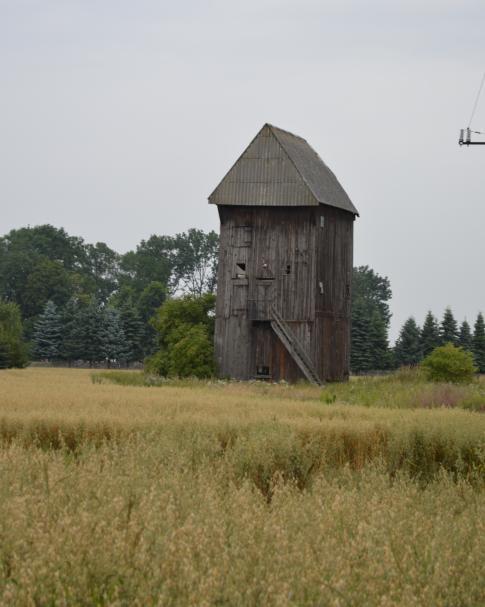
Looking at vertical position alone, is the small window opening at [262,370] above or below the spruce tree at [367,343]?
below

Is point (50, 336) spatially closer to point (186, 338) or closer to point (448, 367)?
point (186, 338)

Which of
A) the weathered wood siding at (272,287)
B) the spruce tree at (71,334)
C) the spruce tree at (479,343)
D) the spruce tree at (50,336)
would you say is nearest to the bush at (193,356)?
the weathered wood siding at (272,287)

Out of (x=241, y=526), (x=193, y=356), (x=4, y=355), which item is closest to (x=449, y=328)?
(x=4, y=355)

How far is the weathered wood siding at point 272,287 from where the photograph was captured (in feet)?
129

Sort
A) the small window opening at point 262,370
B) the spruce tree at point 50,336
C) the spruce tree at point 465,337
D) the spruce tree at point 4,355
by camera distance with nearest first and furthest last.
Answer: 1. the small window opening at point 262,370
2. the spruce tree at point 4,355
3. the spruce tree at point 465,337
4. the spruce tree at point 50,336

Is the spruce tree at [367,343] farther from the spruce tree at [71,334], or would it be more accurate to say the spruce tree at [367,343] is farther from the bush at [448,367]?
the bush at [448,367]

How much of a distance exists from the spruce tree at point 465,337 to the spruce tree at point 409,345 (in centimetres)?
311

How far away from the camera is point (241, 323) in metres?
39.9

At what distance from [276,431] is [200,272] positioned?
89.4m

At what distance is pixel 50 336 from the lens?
8119cm

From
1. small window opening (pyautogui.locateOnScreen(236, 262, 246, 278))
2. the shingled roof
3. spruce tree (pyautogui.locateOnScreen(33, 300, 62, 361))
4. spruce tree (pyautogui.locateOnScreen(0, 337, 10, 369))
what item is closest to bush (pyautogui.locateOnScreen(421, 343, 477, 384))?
the shingled roof

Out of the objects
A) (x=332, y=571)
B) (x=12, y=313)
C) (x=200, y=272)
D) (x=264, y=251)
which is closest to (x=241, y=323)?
(x=264, y=251)

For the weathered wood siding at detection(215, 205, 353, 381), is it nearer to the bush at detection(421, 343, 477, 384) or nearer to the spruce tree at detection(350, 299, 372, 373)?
the bush at detection(421, 343, 477, 384)

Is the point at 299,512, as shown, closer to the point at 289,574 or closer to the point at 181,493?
the point at 181,493
